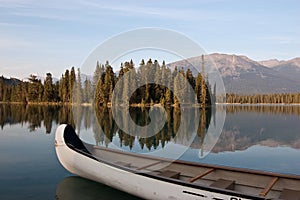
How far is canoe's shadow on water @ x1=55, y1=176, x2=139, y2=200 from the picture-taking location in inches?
347

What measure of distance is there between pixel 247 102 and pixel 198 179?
147605mm

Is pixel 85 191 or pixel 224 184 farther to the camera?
pixel 85 191

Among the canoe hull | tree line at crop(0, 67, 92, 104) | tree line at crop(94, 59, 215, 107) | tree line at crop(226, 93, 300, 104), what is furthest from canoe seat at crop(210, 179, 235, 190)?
tree line at crop(226, 93, 300, 104)

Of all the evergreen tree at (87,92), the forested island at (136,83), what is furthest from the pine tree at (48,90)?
the evergreen tree at (87,92)

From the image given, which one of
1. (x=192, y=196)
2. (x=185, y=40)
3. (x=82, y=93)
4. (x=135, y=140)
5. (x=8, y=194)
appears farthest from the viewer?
(x=135, y=140)

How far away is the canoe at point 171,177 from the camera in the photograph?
685cm

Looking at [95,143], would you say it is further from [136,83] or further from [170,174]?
[170,174]

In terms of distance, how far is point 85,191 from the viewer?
30.5ft

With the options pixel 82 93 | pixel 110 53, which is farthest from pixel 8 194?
pixel 110 53

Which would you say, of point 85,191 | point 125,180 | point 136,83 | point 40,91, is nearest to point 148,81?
point 136,83

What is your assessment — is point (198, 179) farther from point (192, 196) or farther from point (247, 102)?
point (247, 102)

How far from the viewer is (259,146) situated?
1894 centimetres

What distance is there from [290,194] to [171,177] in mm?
2971

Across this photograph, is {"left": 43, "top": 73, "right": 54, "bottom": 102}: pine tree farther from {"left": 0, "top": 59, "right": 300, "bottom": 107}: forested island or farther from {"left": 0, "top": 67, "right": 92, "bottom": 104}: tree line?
{"left": 0, "top": 59, "right": 300, "bottom": 107}: forested island
